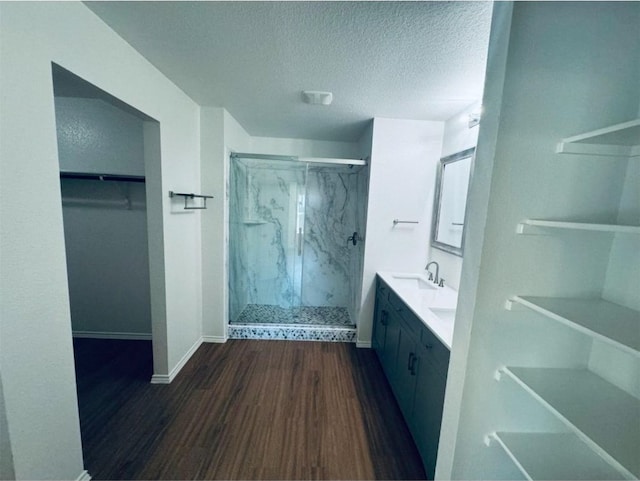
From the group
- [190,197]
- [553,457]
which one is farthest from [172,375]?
[553,457]

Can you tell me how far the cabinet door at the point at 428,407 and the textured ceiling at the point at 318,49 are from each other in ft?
5.80

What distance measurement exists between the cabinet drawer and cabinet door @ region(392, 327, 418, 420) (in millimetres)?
178

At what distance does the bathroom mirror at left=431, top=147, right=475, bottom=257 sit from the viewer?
214 centimetres

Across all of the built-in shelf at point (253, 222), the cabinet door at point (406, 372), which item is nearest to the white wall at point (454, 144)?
the cabinet door at point (406, 372)

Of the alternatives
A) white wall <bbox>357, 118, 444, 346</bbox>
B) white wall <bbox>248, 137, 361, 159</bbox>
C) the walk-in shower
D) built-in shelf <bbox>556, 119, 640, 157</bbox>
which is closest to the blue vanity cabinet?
A: built-in shelf <bbox>556, 119, 640, 157</bbox>

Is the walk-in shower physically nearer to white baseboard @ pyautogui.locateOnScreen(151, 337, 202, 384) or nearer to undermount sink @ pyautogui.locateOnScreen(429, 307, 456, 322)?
white baseboard @ pyautogui.locateOnScreen(151, 337, 202, 384)

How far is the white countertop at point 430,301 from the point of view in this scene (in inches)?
54.4

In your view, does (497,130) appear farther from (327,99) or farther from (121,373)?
(121,373)

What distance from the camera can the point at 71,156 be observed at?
7.82 ft

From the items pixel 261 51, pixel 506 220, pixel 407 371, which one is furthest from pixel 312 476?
pixel 261 51

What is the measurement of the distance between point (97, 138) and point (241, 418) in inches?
113

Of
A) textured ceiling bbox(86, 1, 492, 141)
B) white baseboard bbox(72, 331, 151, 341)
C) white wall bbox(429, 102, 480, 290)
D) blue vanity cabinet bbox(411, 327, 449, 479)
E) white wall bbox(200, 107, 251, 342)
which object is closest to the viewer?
textured ceiling bbox(86, 1, 492, 141)

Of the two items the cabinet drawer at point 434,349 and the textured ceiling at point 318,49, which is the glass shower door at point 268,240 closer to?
the textured ceiling at point 318,49

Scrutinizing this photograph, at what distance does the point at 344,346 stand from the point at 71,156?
3.45 meters
